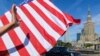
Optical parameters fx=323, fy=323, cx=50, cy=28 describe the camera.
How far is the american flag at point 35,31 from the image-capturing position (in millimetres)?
3486

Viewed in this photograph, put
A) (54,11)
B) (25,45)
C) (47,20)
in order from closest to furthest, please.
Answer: (25,45) < (47,20) < (54,11)

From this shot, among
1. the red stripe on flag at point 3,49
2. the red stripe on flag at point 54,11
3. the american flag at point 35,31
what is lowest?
the red stripe on flag at point 3,49

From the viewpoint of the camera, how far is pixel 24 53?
3463mm

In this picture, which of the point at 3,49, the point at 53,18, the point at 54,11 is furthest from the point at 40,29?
the point at 3,49

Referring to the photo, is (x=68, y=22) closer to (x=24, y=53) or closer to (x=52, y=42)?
(x=52, y=42)

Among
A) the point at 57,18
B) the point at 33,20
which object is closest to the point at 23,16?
the point at 33,20

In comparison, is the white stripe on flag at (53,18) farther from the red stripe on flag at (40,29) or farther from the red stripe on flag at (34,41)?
the red stripe on flag at (34,41)

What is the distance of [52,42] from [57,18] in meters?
0.33

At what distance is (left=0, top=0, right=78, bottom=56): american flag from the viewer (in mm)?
3486

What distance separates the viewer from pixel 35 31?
3.60 meters

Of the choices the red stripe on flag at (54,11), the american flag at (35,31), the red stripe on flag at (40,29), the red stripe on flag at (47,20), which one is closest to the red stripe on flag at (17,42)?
the american flag at (35,31)

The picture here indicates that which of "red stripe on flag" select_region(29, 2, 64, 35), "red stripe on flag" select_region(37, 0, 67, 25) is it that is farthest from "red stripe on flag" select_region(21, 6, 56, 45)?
"red stripe on flag" select_region(37, 0, 67, 25)

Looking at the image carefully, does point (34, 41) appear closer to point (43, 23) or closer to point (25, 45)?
point (25, 45)

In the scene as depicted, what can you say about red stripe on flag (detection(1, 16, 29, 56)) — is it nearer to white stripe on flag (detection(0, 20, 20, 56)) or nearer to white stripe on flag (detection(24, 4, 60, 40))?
white stripe on flag (detection(0, 20, 20, 56))
